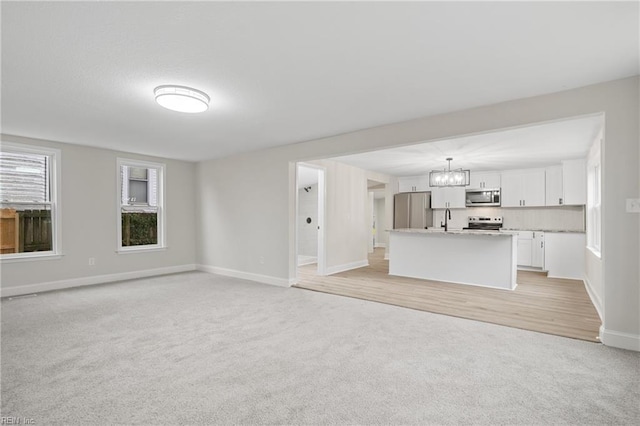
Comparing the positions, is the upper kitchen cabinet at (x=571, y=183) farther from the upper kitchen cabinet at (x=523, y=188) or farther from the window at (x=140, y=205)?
the window at (x=140, y=205)

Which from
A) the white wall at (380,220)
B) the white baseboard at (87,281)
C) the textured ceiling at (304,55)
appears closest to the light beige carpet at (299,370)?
the white baseboard at (87,281)

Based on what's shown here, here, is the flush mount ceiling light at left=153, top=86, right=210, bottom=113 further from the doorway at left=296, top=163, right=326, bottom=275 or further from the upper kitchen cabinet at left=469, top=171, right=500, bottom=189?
the upper kitchen cabinet at left=469, top=171, right=500, bottom=189

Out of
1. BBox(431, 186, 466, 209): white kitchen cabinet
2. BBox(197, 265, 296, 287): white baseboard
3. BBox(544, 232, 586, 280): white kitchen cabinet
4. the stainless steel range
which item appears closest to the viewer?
BBox(197, 265, 296, 287): white baseboard

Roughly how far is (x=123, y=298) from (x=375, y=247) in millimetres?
9106

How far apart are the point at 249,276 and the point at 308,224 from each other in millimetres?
3857

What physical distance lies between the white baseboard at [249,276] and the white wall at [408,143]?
6 centimetres

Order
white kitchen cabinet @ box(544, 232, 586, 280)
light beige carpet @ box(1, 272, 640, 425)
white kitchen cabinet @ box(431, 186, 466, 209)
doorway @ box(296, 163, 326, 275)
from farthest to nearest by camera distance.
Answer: doorway @ box(296, 163, 326, 275), white kitchen cabinet @ box(431, 186, 466, 209), white kitchen cabinet @ box(544, 232, 586, 280), light beige carpet @ box(1, 272, 640, 425)

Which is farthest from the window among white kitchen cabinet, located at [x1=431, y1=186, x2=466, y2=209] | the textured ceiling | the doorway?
white kitchen cabinet, located at [x1=431, y1=186, x2=466, y2=209]

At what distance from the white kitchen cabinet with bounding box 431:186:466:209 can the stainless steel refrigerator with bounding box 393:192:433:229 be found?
200mm

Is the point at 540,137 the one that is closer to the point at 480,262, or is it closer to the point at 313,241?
the point at 480,262

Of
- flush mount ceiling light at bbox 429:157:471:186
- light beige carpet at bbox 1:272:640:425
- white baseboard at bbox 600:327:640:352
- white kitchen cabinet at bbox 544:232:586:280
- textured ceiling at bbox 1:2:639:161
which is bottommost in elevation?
light beige carpet at bbox 1:272:640:425

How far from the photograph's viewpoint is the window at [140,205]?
604 centimetres

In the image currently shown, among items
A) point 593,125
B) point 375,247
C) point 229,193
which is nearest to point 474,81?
point 593,125

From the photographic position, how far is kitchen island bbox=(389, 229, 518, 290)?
205 inches
